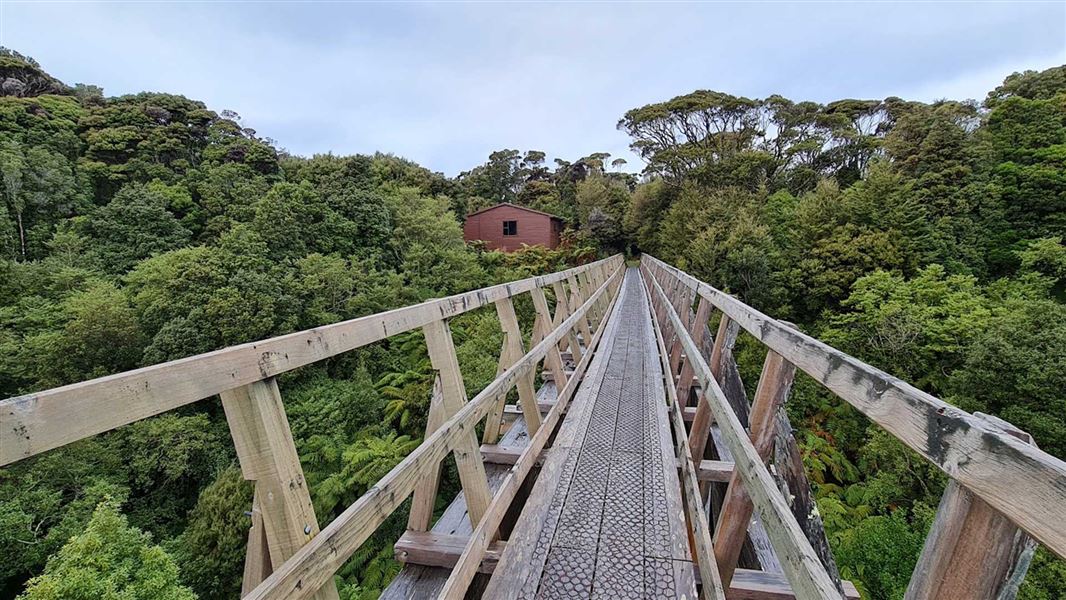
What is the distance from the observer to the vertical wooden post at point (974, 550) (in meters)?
0.66

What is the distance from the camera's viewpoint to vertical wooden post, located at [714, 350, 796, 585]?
60.4 inches

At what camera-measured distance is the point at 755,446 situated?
1574mm

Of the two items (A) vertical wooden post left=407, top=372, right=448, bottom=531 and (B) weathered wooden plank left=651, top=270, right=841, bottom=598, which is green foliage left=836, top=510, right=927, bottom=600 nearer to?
(B) weathered wooden plank left=651, top=270, right=841, bottom=598

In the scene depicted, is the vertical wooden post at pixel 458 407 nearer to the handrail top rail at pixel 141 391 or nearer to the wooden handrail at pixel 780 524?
the handrail top rail at pixel 141 391

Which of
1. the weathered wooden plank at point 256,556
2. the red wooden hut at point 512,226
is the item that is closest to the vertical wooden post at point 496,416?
the weathered wooden plank at point 256,556

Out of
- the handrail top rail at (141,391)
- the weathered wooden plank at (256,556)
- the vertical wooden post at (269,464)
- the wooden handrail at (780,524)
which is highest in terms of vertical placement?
the handrail top rail at (141,391)

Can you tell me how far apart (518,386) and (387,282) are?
609 inches

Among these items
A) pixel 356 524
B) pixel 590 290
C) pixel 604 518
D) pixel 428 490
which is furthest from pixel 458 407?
pixel 590 290

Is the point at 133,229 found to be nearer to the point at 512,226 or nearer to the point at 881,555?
the point at 512,226

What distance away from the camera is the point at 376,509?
108cm

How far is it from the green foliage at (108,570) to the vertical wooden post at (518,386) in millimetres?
5644

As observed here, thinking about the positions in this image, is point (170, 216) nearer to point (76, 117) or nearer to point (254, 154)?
point (254, 154)

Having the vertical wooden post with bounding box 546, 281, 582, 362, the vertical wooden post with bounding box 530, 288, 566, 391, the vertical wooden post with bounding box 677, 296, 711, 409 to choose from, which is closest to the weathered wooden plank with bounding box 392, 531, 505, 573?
the vertical wooden post with bounding box 530, 288, 566, 391

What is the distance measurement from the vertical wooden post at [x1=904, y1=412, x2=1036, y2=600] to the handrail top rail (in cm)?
121
